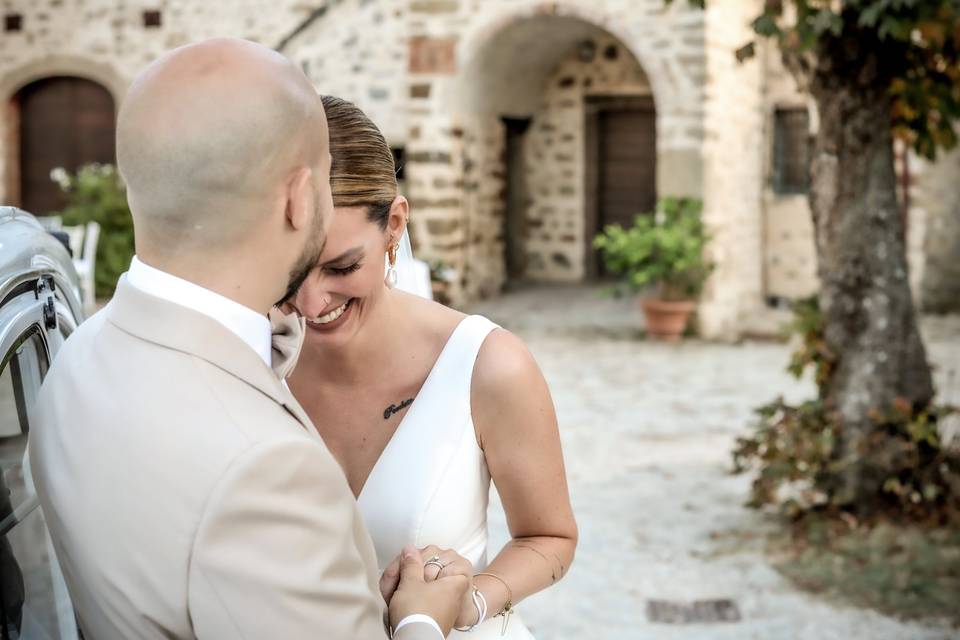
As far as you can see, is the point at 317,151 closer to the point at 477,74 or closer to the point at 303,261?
the point at 303,261

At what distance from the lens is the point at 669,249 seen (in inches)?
394

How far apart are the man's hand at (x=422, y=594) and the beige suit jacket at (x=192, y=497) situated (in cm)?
22

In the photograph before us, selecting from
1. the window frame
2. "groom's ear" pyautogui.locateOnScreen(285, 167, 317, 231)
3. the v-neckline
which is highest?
the window frame

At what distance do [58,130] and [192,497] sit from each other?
1418 cm

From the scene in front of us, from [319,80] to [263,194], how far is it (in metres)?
11.3

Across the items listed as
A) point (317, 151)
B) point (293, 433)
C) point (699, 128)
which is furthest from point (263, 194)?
point (699, 128)

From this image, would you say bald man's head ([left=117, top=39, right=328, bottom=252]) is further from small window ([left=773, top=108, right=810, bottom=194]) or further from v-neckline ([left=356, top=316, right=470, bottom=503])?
small window ([left=773, top=108, right=810, bottom=194])

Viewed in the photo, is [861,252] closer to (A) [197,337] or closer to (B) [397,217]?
(B) [397,217]

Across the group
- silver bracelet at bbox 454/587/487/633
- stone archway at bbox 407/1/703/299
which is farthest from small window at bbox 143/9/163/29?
silver bracelet at bbox 454/587/487/633

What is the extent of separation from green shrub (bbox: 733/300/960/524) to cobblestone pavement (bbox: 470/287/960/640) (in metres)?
0.36

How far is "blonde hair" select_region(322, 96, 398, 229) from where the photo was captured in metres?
1.83

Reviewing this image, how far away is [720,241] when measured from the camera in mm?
10734

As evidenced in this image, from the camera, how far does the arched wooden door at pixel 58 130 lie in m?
14.1

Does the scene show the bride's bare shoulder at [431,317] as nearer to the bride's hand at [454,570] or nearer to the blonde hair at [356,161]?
the blonde hair at [356,161]
